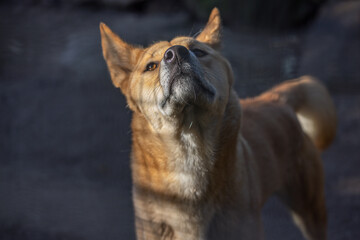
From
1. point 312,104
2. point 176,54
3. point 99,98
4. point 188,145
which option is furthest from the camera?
point 99,98

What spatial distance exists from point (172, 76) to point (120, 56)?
708 millimetres

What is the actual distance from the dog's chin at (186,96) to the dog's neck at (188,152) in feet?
0.38

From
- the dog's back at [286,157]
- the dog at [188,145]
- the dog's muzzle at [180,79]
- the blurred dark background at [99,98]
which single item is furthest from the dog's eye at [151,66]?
the dog's back at [286,157]

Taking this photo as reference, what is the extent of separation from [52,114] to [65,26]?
7.34 feet

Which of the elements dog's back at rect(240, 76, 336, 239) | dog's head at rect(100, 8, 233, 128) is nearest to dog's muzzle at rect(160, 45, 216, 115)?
dog's head at rect(100, 8, 233, 128)

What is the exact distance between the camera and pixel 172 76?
1.96 m

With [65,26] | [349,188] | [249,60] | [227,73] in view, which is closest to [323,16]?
[249,60]

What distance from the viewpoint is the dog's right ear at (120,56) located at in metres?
2.51

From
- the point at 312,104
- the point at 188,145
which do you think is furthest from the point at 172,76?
the point at 312,104

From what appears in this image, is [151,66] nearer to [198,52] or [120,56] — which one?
[198,52]

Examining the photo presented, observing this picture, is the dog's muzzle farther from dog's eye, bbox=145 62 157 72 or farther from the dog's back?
the dog's back

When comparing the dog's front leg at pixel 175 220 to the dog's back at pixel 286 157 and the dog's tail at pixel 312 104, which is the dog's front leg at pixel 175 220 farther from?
the dog's tail at pixel 312 104

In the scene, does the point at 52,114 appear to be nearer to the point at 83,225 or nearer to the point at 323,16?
the point at 83,225

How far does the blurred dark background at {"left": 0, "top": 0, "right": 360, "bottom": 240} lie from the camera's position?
12.3 ft
